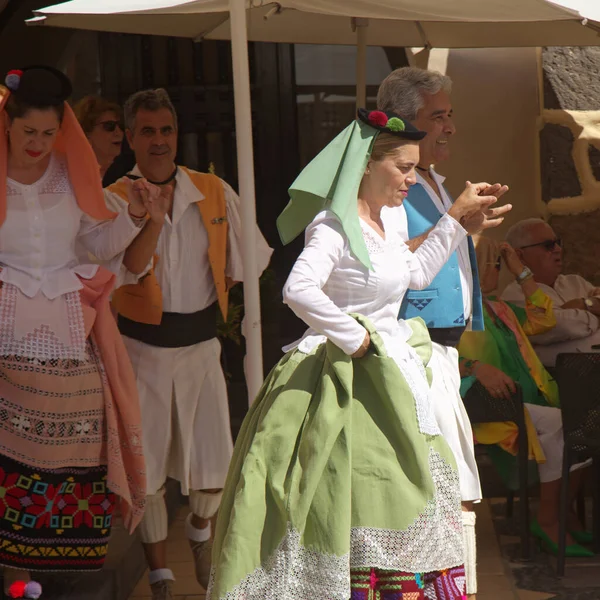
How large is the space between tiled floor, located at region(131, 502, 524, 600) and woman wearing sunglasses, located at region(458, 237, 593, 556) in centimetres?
25

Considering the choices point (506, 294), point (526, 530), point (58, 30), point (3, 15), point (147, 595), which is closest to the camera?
point (147, 595)

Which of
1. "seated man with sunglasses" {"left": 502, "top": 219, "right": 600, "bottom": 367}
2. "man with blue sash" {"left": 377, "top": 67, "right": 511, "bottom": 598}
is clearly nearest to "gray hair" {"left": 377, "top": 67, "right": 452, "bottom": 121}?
"man with blue sash" {"left": 377, "top": 67, "right": 511, "bottom": 598}

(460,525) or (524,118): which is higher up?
(524,118)

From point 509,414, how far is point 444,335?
4.35ft

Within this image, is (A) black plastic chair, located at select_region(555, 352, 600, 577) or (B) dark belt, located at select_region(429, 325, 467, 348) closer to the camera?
(B) dark belt, located at select_region(429, 325, 467, 348)

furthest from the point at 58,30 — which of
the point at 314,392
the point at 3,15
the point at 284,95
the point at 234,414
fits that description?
the point at 314,392

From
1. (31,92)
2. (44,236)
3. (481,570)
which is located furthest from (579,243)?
(31,92)

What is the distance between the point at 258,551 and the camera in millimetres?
3518

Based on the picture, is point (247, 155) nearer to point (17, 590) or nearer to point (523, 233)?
point (17, 590)

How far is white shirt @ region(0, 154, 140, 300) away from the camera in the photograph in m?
4.26

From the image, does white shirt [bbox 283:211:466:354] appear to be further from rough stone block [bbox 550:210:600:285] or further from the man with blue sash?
rough stone block [bbox 550:210:600:285]

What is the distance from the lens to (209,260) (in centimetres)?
495

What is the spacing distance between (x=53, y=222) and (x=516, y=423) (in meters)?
2.31

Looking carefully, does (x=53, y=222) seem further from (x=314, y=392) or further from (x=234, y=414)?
(x=234, y=414)
